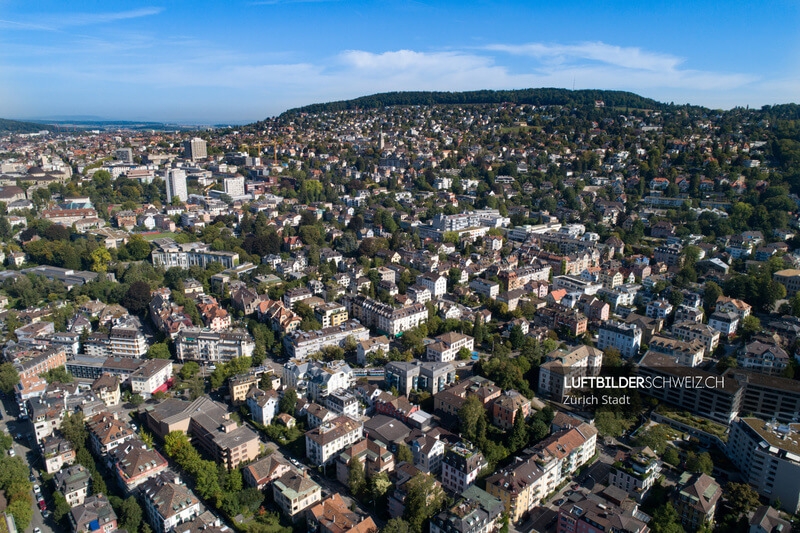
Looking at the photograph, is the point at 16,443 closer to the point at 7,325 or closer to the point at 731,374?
the point at 7,325

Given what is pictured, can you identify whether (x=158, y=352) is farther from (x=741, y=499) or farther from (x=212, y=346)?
(x=741, y=499)

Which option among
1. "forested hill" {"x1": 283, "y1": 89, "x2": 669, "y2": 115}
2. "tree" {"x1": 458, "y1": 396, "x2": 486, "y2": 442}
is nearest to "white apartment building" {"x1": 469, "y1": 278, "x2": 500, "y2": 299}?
"tree" {"x1": 458, "y1": 396, "x2": 486, "y2": 442}

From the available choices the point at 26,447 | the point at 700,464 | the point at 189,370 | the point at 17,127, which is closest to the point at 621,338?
the point at 700,464

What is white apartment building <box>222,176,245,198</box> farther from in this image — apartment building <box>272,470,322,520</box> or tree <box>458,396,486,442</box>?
apartment building <box>272,470,322,520</box>

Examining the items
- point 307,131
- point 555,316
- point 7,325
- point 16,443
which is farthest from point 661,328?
point 307,131

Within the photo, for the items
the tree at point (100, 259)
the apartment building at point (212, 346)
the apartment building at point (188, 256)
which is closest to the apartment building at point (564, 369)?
the apartment building at point (212, 346)
